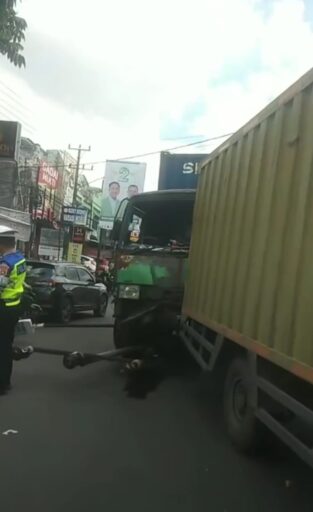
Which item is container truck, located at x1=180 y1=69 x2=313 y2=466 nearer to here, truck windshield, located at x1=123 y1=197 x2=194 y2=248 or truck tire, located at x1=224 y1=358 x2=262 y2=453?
truck tire, located at x1=224 y1=358 x2=262 y2=453

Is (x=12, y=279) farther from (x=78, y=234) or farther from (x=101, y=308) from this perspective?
(x=78, y=234)

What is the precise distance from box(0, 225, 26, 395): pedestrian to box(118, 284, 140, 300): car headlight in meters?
1.74

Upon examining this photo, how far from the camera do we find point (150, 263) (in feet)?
27.1

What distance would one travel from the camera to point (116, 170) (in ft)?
123

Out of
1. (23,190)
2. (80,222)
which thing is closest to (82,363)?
(23,190)

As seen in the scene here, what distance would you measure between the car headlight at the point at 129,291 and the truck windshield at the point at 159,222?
2.87ft

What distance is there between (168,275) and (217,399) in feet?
6.65

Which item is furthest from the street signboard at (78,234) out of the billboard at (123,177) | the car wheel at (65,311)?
the car wheel at (65,311)

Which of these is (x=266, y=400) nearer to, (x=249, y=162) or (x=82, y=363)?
(x=249, y=162)

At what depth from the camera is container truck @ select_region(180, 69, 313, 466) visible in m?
3.81

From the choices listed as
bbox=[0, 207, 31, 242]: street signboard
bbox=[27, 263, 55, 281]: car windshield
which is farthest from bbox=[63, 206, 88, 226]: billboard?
A: bbox=[27, 263, 55, 281]: car windshield

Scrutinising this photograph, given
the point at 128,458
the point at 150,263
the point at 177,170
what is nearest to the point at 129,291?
the point at 150,263

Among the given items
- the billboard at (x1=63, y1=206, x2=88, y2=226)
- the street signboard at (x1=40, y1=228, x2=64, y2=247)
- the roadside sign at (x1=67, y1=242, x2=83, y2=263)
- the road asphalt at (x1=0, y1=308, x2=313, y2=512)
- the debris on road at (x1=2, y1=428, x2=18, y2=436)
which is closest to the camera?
the road asphalt at (x1=0, y1=308, x2=313, y2=512)

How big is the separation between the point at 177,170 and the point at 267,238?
12.0 metres
